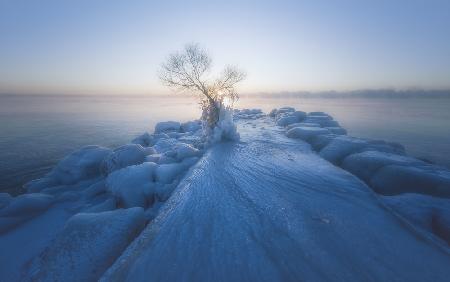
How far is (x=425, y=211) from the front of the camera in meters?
4.41

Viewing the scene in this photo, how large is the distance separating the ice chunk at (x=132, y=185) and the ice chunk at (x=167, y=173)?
0.65ft

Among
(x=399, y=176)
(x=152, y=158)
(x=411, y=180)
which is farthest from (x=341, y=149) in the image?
(x=152, y=158)

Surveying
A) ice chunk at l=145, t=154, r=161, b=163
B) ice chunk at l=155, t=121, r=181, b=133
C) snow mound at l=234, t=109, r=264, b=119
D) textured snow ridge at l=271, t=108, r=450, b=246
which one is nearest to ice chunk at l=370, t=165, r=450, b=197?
textured snow ridge at l=271, t=108, r=450, b=246

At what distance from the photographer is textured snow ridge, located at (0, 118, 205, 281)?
3820mm

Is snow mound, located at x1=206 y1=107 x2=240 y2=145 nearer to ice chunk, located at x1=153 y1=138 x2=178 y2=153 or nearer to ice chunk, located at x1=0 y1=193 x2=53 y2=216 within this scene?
ice chunk, located at x1=153 y1=138 x2=178 y2=153

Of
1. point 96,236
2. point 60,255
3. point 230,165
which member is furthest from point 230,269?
point 230,165

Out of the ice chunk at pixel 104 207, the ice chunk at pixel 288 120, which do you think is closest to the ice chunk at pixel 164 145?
the ice chunk at pixel 104 207

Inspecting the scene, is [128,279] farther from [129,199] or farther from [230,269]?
[129,199]

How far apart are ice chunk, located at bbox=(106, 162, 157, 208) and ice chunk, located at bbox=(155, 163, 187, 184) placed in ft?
0.65

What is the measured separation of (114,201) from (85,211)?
74 cm

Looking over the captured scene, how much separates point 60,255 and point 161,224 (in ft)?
5.01

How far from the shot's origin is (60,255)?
3869 mm

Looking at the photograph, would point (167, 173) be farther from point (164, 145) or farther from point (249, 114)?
point (249, 114)

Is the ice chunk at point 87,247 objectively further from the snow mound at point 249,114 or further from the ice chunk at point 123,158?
the snow mound at point 249,114
